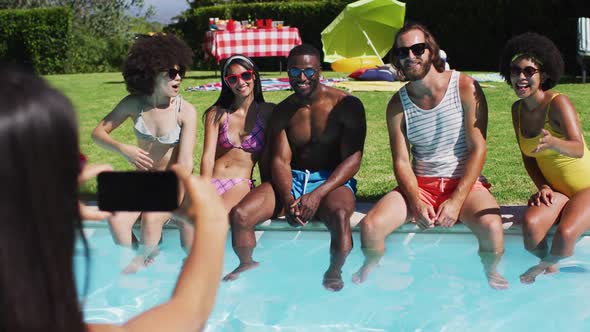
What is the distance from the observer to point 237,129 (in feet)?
18.7

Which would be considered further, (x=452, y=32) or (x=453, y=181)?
(x=452, y=32)

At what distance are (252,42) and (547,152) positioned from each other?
15196mm

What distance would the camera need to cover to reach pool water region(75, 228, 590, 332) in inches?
186

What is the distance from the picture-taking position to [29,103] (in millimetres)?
1087

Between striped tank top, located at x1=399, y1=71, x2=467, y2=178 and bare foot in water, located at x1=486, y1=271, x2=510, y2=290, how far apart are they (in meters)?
0.69

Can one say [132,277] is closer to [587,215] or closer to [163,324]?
[587,215]

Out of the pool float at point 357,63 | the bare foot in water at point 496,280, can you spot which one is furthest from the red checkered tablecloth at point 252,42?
the bare foot in water at point 496,280

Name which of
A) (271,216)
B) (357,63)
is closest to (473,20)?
(357,63)

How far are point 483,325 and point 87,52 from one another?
24.6m

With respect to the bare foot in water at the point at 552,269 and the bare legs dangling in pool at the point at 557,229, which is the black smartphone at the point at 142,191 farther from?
the bare foot in water at the point at 552,269

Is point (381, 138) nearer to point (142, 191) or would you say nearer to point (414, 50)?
point (414, 50)

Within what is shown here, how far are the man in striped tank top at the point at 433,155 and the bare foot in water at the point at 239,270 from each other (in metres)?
0.73

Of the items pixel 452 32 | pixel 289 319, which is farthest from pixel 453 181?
→ pixel 452 32

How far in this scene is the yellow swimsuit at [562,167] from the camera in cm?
495
